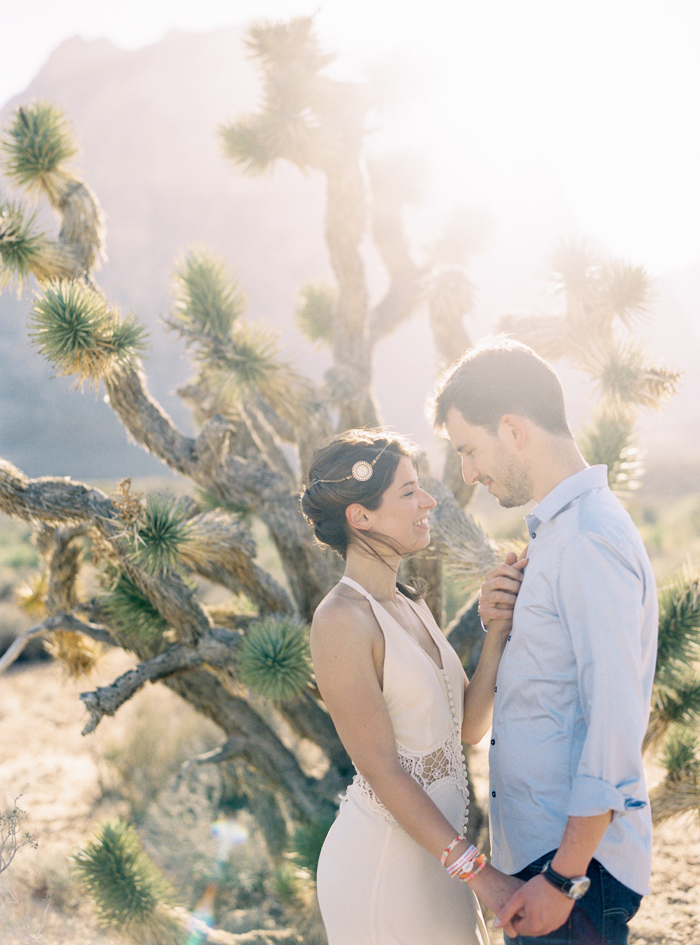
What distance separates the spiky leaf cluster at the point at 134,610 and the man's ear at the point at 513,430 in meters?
2.83

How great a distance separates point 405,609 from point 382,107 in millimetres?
4048

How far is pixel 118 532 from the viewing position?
3455 mm

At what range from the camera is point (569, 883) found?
4.55 feet

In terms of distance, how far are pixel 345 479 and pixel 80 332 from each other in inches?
81.9

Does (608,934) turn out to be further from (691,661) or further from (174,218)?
(174,218)

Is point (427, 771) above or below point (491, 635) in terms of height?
below

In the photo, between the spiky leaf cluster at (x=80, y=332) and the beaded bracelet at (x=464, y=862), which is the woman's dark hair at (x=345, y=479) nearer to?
the beaded bracelet at (x=464, y=862)

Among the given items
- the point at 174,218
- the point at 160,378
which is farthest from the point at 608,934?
the point at 174,218

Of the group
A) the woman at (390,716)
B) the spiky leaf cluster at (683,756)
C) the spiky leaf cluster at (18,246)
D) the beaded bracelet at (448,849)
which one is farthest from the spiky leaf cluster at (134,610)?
the spiky leaf cluster at (683,756)

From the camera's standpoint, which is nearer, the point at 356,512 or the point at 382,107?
the point at 356,512

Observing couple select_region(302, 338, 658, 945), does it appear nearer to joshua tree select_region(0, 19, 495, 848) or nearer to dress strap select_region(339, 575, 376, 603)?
dress strap select_region(339, 575, 376, 603)

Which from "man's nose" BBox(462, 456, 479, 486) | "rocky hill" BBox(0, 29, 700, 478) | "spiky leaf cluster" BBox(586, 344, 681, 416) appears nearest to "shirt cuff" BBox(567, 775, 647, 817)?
"man's nose" BBox(462, 456, 479, 486)

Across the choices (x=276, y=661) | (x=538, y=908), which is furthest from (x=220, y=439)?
(x=538, y=908)

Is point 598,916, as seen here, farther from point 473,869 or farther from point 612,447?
point 612,447
